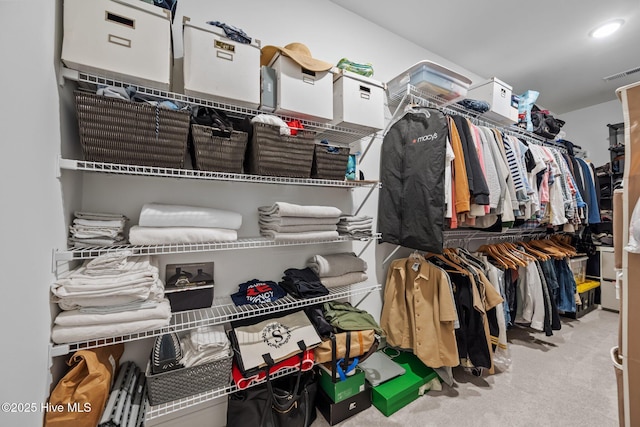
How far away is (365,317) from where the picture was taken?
1574 millimetres

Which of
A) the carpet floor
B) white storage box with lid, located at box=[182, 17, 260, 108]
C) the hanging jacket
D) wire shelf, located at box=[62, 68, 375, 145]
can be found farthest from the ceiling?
the carpet floor

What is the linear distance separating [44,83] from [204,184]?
0.69 metres

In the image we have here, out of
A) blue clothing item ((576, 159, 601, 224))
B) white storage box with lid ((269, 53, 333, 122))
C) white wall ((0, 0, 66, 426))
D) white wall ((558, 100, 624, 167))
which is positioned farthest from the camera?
white wall ((558, 100, 624, 167))

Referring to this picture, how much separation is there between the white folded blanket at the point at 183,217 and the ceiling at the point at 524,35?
1768mm

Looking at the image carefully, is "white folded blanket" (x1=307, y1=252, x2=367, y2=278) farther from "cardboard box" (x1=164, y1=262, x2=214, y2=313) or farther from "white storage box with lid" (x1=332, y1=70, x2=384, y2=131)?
"white storage box with lid" (x1=332, y1=70, x2=384, y2=131)

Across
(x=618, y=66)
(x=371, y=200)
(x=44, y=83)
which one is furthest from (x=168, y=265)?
(x=618, y=66)

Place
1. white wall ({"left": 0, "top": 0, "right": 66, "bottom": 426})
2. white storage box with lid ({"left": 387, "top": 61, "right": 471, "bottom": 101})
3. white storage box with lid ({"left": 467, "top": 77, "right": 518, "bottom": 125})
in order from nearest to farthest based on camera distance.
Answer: white wall ({"left": 0, "top": 0, "right": 66, "bottom": 426}) → white storage box with lid ({"left": 387, "top": 61, "right": 471, "bottom": 101}) → white storage box with lid ({"left": 467, "top": 77, "right": 518, "bottom": 125})

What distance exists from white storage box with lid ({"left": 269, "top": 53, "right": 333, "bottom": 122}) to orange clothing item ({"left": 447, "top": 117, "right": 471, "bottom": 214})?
2.86 ft

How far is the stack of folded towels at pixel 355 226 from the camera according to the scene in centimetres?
165

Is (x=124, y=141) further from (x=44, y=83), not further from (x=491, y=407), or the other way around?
(x=491, y=407)

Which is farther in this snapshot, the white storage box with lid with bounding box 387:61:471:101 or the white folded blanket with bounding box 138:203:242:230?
the white storage box with lid with bounding box 387:61:471:101

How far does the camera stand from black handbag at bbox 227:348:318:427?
122 centimetres

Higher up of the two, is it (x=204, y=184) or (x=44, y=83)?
(x=44, y=83)

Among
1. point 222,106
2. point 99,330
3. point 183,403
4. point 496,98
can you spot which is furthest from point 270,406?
point 496,98
